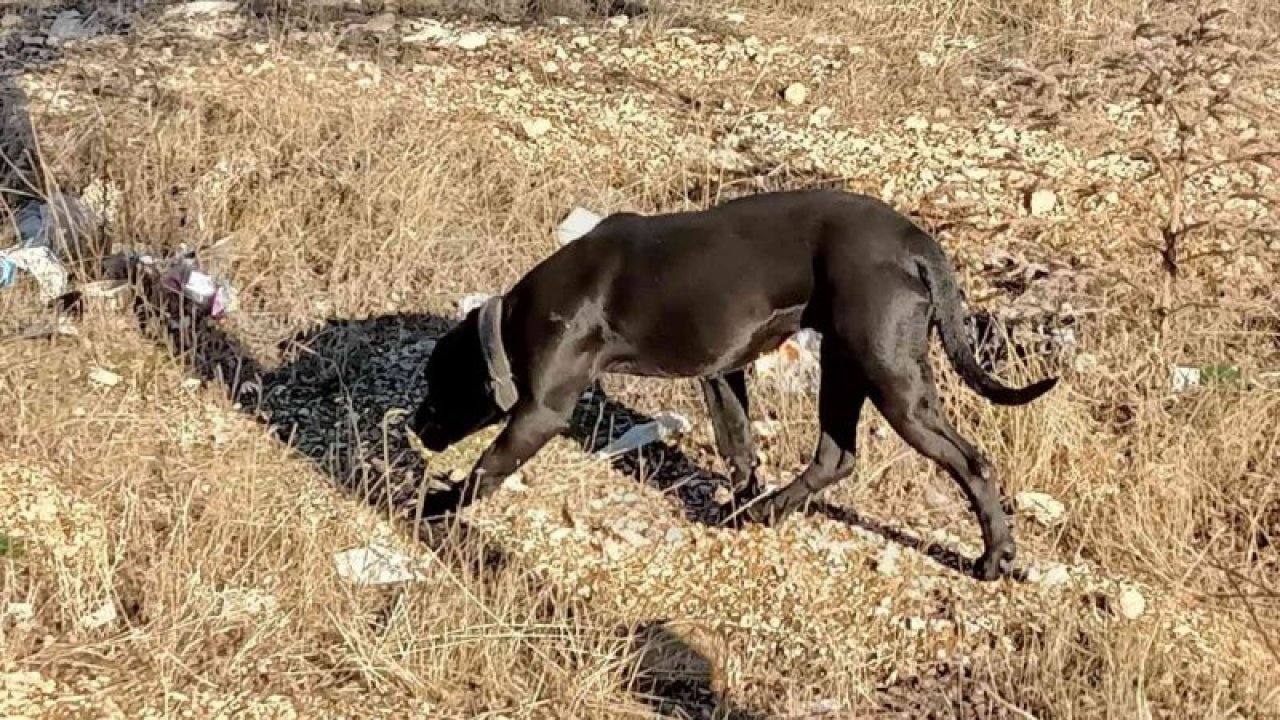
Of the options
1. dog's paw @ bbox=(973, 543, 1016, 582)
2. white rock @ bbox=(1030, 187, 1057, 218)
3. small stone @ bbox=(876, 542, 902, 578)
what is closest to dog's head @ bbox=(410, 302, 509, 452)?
small stone @ bbox=(876, 542, 902, 578)

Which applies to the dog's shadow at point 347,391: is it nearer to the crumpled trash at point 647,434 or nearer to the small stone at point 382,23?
the crumpled trash at point 647,434

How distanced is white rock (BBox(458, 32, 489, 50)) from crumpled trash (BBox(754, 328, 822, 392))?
2842mm

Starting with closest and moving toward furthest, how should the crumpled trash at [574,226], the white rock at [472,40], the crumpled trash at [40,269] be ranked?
the crumpled trash at [40,269] → the crumpled trash at [574,226] → the white rock at [472,40]

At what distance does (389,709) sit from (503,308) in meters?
1.33

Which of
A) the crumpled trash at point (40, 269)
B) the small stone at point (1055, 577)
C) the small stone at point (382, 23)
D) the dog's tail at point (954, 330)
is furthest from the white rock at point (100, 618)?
the small stone at point (382, 23)

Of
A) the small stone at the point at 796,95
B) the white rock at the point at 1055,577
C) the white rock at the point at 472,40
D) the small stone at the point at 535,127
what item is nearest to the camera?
the white rock at the point at 1055,577

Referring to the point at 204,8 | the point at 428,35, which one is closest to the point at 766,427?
the point at 428,35

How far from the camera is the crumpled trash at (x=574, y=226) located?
606cm

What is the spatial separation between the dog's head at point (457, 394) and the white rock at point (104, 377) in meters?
1.06

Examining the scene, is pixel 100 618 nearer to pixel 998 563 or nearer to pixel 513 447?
pixel 513 447

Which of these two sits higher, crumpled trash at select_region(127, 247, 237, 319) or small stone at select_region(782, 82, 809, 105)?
small stone at select_region(782, 82, 809, 105)

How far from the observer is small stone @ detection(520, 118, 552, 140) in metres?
6.83

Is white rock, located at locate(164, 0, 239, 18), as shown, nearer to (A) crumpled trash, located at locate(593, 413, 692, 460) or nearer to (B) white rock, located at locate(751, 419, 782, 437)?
(A) crumpled trash, located at locate(593, 413, 692, 460)

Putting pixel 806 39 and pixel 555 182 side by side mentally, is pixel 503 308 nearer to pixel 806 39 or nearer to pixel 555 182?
pixel 555 182
